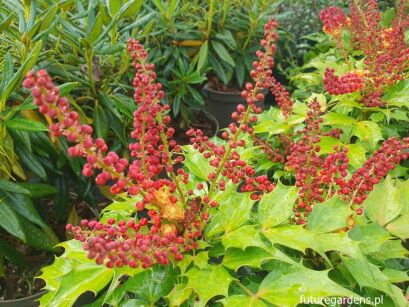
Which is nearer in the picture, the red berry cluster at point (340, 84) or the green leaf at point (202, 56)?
the red berry cluster at point (340, 84)

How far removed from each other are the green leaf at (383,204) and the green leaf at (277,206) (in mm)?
251

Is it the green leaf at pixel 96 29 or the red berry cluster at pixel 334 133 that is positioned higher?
the green leaf at pixel 96 29

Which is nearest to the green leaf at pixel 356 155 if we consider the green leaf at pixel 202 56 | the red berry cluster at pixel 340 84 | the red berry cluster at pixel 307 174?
the red berry cluster at pixel 340 84

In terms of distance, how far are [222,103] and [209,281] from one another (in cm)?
270

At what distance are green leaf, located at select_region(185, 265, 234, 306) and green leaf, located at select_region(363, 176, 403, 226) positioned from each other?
0.45 metres

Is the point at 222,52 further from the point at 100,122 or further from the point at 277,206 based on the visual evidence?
the point at 277,206

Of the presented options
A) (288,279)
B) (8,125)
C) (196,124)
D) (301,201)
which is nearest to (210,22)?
(196,124)

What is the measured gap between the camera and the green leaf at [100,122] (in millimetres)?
1974

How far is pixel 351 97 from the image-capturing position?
1585 millimetres

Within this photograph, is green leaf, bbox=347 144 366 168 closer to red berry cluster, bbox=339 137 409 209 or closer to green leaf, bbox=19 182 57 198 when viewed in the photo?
red berry cluster, bbox=339 137 409 209

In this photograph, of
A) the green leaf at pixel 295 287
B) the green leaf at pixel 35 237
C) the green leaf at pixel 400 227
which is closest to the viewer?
the green leaf at pixel 295 287

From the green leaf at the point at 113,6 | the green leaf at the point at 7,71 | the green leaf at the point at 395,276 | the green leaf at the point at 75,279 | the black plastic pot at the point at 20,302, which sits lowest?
the black plastic pot at the point at 20,302

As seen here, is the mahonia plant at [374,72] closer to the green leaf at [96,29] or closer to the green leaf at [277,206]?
the green leaf at [277,206]

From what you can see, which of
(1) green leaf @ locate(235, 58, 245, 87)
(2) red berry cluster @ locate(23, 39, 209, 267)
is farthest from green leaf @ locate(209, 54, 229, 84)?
(2) red berry cluster @ locate(23, 39, 209, 267)
